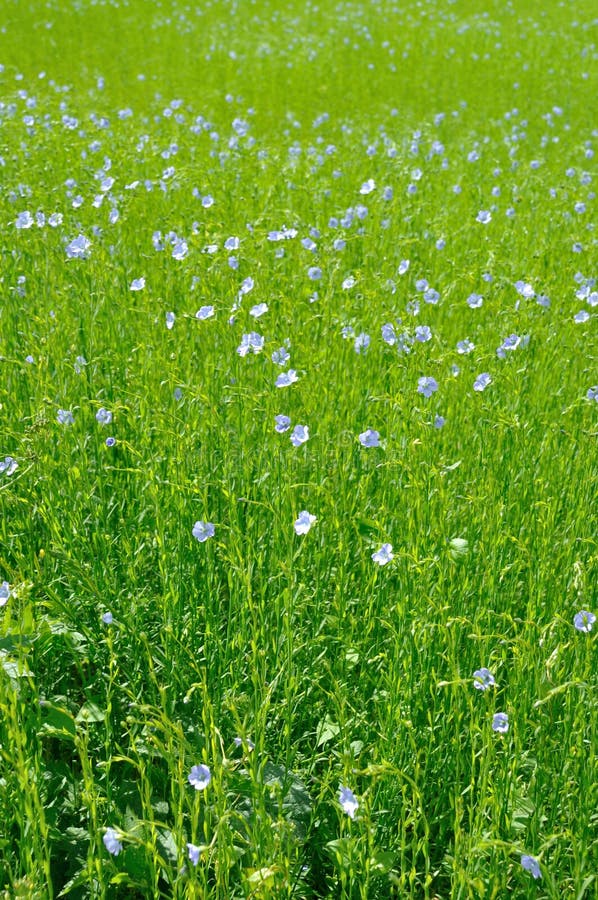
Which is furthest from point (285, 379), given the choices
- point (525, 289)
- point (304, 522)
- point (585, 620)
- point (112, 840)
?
point (112, 840)

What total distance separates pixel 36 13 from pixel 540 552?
559 inches

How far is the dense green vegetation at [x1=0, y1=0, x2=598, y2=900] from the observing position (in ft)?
5.69

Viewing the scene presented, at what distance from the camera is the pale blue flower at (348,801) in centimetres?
156

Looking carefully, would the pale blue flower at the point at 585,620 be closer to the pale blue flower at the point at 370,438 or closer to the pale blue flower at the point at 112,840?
the pale blue flower at the point at 370,438

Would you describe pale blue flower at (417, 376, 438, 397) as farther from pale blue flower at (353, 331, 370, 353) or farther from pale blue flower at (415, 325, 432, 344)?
pale blue flower at (353, 331, 370, 353)

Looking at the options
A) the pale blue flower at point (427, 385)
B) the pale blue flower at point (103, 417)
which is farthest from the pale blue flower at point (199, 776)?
the pale blue flower at point (427, 385)

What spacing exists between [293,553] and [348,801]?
3.18ft

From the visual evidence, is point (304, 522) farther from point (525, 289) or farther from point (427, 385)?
point (525, 289)

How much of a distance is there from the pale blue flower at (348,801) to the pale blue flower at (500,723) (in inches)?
14.2

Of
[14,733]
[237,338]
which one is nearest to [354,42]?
[237,338]

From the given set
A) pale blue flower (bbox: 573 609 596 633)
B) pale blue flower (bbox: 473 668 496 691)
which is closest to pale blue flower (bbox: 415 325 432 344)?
pale blue flower (bbox: 573 609 596 633)

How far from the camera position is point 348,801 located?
159 cm

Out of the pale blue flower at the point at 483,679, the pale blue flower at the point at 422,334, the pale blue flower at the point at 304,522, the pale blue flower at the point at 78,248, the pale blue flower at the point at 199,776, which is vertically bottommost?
the pale blue flower at the point at 199,776

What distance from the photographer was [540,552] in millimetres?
2414
